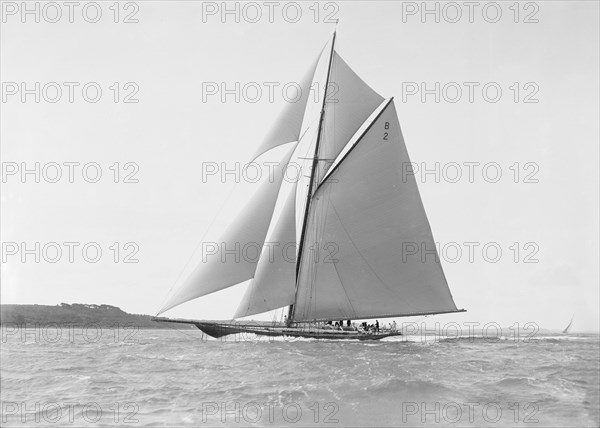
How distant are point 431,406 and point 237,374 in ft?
25.5

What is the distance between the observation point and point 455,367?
23.9 meters

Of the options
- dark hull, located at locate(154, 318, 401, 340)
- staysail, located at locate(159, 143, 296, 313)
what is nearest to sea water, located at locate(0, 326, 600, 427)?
staysail, located at locate(159, 143, 296, 313)

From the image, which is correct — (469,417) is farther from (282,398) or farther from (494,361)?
(494,361)

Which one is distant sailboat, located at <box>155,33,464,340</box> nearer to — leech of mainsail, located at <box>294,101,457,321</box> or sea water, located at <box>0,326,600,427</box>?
leech of mainsail, located at <box>294,101,457,321</box>

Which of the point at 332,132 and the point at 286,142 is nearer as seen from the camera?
the point at 286,142

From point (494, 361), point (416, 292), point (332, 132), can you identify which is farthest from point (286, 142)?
point (494, 361)

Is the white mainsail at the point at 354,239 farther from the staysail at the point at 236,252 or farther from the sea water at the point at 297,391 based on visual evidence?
the sea water at the point at 297,391

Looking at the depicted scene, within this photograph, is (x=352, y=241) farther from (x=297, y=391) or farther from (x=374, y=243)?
(x=297, y=391)

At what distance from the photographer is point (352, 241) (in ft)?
129

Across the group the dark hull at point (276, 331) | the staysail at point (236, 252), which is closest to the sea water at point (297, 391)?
the staysail at point (236, 252)

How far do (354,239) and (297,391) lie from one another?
72.5ft

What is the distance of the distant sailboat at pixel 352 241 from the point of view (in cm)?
3806

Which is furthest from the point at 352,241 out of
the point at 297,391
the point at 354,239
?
the point at 297,391

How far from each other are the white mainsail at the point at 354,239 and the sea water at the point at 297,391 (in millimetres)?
11134
